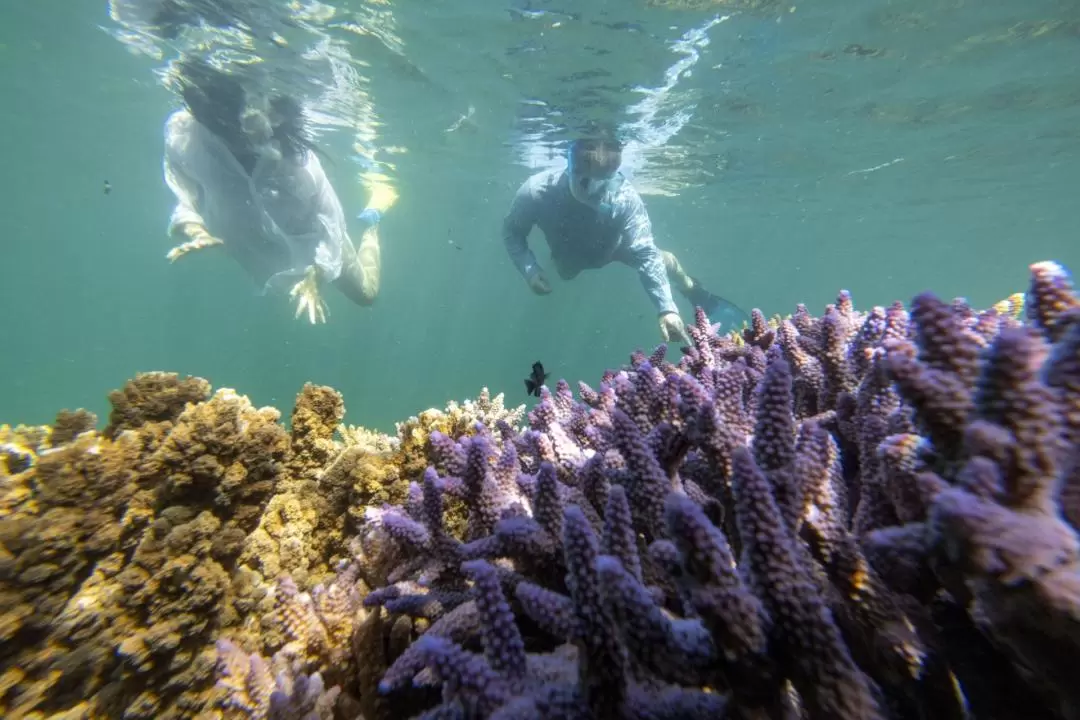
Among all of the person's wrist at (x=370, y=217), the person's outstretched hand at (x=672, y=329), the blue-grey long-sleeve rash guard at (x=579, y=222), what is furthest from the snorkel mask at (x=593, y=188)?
the person's wrist at (x=370, y=217)

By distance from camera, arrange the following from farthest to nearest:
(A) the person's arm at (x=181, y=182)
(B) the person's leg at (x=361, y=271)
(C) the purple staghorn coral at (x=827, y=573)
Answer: (B) the person's leg at (x=361, y=271) < (A) the person's arm at (x=181, y=182) < (C) the purple staghorn coral at (x=827, y=573)

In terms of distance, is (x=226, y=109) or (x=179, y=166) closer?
(x=179, y=166)

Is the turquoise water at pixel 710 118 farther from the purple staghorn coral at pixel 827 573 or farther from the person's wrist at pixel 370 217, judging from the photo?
the purple staghorn coral at pixel 827 573

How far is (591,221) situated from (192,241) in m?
9.23

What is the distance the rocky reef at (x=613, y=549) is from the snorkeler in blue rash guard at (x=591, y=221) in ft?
30.1

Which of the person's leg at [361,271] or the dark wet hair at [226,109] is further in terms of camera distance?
the person's leg at [361,271]

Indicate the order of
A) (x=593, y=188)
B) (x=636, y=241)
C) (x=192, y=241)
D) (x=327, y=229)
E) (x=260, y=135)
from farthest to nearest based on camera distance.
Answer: (x=327, y=229), (x=636, y=241), (x=260, y=135), (x=593, y=188), (x=192, y=241)

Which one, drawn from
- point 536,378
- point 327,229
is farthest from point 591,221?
point 536,378

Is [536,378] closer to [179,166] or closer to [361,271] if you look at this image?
[361,271]

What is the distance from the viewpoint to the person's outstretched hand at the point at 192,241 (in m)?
9.21

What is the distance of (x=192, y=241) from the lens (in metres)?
9.88

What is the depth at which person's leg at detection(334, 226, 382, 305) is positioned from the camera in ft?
48.2

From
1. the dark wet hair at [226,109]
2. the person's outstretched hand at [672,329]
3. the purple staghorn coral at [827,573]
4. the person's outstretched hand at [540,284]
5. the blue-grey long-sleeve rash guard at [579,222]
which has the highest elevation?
the dark wet hair at [226,109]

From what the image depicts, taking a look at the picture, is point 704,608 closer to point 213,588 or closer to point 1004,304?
point 213,588
